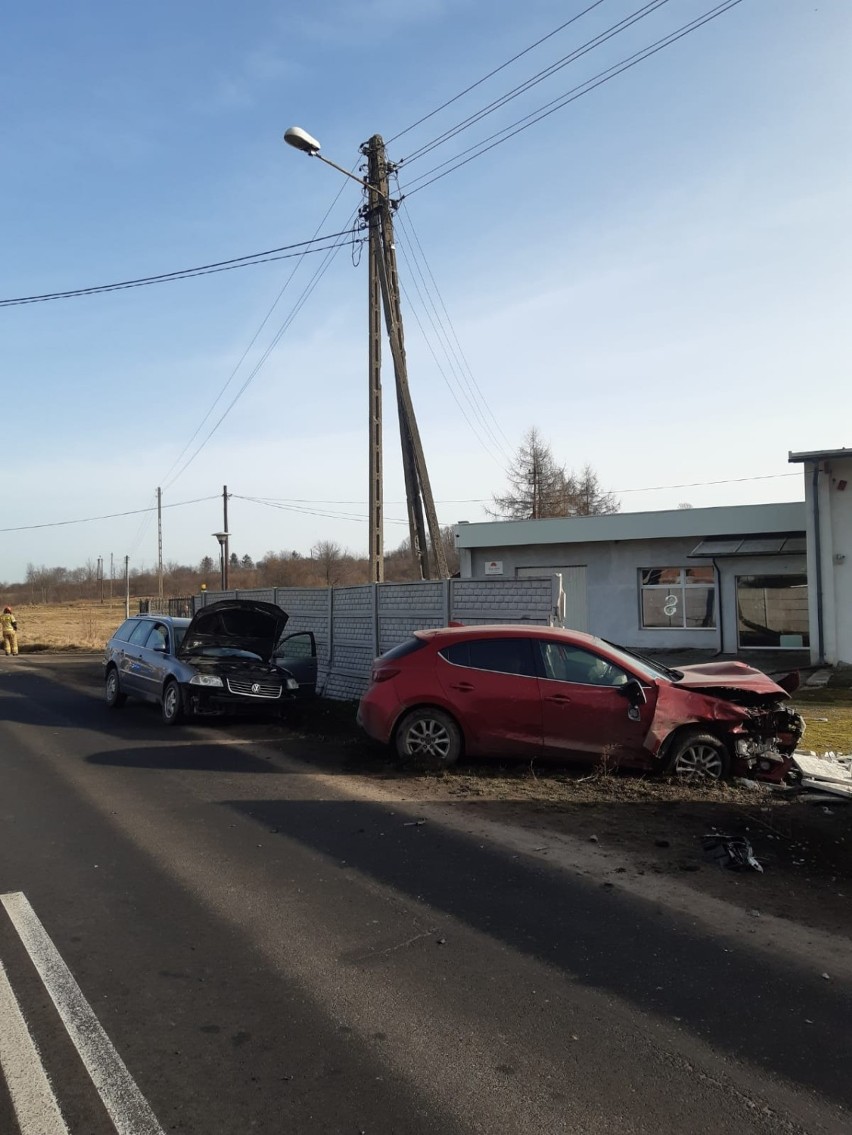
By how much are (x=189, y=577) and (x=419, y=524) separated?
9756 centimetres

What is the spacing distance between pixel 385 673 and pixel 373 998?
5456 mm

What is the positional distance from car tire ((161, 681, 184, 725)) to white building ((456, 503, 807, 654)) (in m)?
9.98

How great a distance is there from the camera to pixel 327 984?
421 cm

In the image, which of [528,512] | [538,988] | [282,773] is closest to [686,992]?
[538,988]

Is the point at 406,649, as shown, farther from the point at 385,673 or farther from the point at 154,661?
the point at 154,661

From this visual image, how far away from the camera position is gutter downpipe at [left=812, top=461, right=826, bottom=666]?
1894 centimetres

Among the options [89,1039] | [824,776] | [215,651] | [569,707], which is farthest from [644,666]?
[215,651]

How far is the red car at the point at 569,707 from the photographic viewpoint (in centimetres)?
848

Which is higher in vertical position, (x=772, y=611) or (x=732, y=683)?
(x=772, y=611)

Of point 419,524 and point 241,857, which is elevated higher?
point 419,524

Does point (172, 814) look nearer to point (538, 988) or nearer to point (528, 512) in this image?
point (538, 988)

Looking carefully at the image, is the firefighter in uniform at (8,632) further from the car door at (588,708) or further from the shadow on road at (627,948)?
the shadow on road at (627,948)

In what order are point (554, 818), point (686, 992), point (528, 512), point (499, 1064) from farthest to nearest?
1. point (528, 512)
2. point (554, 818)
3. point (686, 992)
4. point (499, 1064)

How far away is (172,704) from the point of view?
42.3 feet
